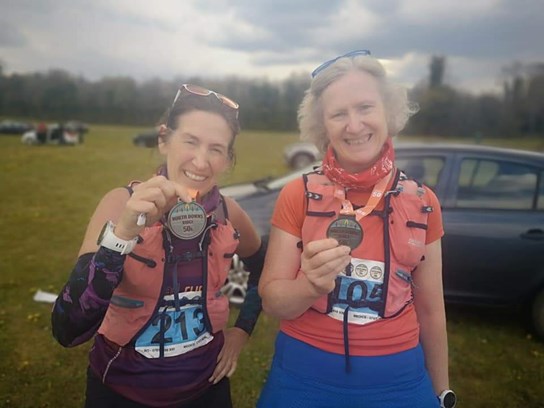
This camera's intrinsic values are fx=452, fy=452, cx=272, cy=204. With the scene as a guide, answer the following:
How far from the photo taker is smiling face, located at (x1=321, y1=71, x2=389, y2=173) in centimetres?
168

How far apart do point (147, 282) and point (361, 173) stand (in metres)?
0.88

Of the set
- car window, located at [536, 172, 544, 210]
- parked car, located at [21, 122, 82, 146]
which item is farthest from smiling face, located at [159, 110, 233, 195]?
parked car, located at [21, 122, 82, 146]


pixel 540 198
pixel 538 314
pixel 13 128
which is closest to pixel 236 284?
pixel 538 314

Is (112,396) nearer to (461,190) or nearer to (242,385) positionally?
(242,385)

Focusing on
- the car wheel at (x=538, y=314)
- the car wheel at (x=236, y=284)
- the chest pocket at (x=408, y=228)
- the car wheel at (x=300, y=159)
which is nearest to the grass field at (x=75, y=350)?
the car wheel at (x=538, y=314)

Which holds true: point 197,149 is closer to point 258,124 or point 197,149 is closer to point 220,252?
point 220,252

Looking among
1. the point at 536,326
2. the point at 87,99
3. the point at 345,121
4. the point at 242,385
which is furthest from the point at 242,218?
the point at 87,99

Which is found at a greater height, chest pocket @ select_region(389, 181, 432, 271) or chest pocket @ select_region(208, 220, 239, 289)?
chest pocket @ select_region(389, 181, 432, 271)

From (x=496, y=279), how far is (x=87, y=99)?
190ft

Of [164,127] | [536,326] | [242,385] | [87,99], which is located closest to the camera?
[164,127]

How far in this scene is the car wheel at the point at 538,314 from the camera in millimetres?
4375

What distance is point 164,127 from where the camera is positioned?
180 centimetres

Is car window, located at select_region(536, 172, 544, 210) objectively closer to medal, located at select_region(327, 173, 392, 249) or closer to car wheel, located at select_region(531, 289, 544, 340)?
car wheel, located at select_region(531, 289, 544, 340)

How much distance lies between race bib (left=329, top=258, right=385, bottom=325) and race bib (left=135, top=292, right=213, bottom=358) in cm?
52
